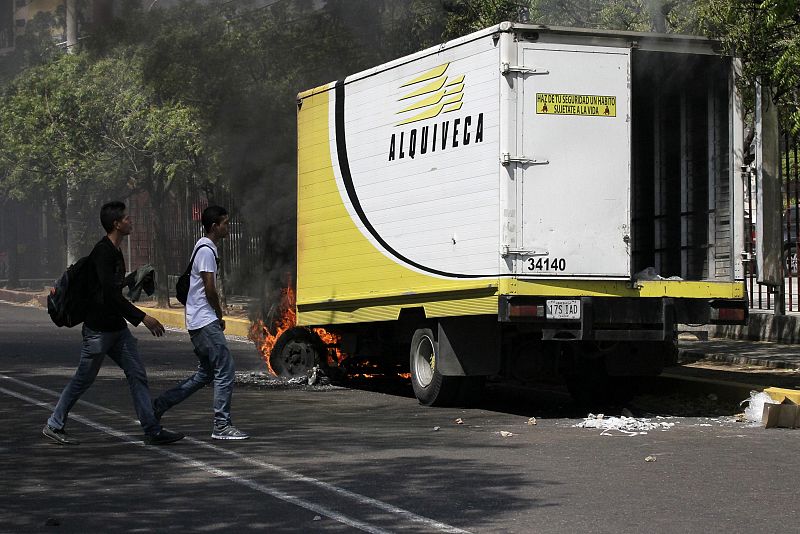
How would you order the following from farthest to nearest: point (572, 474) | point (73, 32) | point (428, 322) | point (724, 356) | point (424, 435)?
point (73, 32) < point (724, 356) < point (428, 322) < point (424, 435) < point (572, 474)

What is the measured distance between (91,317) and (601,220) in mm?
4395

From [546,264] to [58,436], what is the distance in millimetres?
4233

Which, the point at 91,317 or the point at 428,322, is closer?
the point at 91,317

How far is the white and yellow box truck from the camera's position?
11.8 metres

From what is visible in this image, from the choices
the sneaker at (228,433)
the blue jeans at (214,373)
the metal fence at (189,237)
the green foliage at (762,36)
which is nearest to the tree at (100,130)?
the metal fence at (189,237)

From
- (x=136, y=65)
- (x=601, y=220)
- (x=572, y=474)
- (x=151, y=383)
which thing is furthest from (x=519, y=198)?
(x=136, y=65)

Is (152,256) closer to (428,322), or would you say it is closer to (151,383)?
(151,383)

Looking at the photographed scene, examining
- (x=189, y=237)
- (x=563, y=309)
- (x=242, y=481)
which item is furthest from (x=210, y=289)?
(x=189, y=237)

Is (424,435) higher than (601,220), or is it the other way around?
(601,220)

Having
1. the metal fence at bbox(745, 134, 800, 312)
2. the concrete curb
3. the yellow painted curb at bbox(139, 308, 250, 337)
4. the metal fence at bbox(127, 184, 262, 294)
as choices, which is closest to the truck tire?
the metal fence at bbox(745, 134, 800, 312)

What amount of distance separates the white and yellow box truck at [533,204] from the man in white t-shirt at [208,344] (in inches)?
101

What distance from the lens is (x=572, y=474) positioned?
881 cm

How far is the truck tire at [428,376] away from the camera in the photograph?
13.0 metres

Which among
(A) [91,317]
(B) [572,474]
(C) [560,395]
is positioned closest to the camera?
(B) [572,474]
